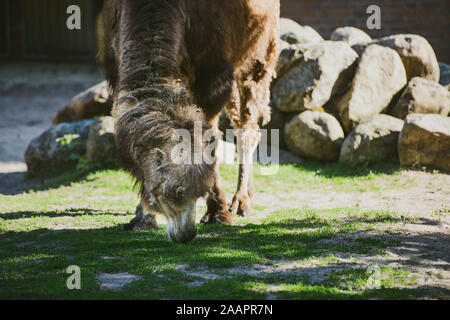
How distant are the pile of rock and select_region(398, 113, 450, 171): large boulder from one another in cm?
23

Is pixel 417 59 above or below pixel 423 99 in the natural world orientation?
above

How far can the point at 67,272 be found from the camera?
368cm

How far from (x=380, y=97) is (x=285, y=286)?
5782 mm

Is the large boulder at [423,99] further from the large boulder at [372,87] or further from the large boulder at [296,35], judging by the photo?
the large boulder at [296,35]

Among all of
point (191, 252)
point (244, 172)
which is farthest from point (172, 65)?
point (244, 172)

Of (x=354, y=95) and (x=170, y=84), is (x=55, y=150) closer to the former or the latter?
(x=354, y=95)

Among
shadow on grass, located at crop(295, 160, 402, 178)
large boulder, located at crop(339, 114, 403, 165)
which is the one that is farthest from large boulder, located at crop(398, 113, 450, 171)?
large boulder, located at crop(339, 114, 403, 165)

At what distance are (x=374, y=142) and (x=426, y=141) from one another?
2.54 feet

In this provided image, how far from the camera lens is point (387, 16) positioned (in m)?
11.1

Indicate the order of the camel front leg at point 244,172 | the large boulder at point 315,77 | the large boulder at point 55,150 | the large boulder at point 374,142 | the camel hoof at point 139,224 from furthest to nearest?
the large boulder at point 55,150
the large boulder at point 315,77
the large boulder at point 374,142
the camel front leg at point 244,172
the camel hoof at point 139,224

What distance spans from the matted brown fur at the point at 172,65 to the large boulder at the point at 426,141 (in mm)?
2660

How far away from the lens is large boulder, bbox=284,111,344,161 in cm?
834

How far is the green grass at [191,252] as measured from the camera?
3.27m

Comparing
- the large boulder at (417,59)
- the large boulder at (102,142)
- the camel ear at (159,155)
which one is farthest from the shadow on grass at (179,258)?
the large boulder at (417,59)
